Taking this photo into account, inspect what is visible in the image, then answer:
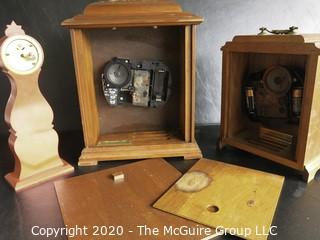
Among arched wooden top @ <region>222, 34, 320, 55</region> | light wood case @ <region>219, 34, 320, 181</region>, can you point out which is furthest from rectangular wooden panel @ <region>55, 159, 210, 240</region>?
arched wooden top @ <region>222, 34, 320, 55</region>

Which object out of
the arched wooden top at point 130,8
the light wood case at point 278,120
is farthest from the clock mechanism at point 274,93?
the arched wooden top at point 130,8

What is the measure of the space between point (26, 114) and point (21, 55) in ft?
0.48

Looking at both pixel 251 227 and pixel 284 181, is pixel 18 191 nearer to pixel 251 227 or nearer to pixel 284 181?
pixel 251 227

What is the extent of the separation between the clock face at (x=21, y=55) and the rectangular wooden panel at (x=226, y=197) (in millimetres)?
457

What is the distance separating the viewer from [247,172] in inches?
28.8

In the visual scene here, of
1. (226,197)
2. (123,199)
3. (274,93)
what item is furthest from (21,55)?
(274,93)

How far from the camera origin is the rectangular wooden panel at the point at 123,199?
0.55 meters

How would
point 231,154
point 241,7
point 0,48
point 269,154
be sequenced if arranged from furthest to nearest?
point 241,7 → point 231,154 → point 269,154 → point 0,48

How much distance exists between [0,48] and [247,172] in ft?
2.23

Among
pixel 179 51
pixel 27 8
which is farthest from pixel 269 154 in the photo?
pixel 27 8

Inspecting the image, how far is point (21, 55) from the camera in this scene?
68 cm

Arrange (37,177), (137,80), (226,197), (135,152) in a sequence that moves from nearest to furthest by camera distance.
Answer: (226,197), (37,177), (135,152), (137,80)

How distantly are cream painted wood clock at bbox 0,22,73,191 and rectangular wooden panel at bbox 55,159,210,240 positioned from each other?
0.27ft

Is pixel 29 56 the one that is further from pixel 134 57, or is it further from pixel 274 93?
pixel 274 93
